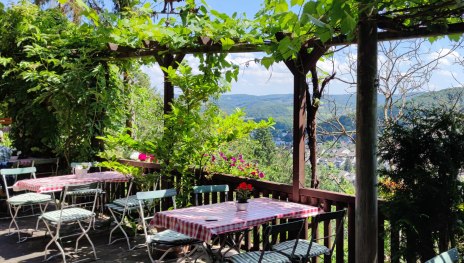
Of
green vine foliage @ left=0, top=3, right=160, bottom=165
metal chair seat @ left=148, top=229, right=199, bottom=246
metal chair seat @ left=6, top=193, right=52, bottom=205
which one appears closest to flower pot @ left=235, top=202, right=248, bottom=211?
metal chair seat @ left=148, top=229, right=199, bottom=246

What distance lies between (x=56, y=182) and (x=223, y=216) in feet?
8.93

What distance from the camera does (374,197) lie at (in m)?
2.70

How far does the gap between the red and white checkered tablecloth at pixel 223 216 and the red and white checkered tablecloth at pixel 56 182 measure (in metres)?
1.97

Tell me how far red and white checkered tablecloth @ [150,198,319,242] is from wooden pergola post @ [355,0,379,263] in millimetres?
1011

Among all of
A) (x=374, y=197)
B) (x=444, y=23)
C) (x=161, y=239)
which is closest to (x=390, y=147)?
(x=374, y=197)

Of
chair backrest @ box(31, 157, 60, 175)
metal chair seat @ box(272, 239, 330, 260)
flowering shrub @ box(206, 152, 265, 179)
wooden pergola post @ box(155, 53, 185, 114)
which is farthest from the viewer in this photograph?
chair backrest @ box(31, 157, 60, 175)

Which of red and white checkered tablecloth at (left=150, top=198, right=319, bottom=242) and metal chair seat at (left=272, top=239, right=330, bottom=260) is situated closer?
red and white checkered tablecloth at (left=150, top=198, right=319, bottom=242)

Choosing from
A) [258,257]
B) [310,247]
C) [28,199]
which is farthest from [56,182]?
[310,247]

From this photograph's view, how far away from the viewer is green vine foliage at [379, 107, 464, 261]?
2758mm

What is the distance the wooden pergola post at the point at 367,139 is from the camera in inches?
104

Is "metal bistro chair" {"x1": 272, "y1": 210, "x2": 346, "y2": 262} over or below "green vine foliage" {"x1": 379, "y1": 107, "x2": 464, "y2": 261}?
below

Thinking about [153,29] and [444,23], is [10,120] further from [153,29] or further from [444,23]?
[444,23]

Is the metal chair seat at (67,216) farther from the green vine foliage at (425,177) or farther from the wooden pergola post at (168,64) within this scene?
the green vine foliage at (425,177)

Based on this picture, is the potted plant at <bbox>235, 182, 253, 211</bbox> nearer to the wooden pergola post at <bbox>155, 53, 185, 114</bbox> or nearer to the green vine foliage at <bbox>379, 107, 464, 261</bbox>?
the green vine foliage at <bbox>379, 107, 464, 261</bbox>
